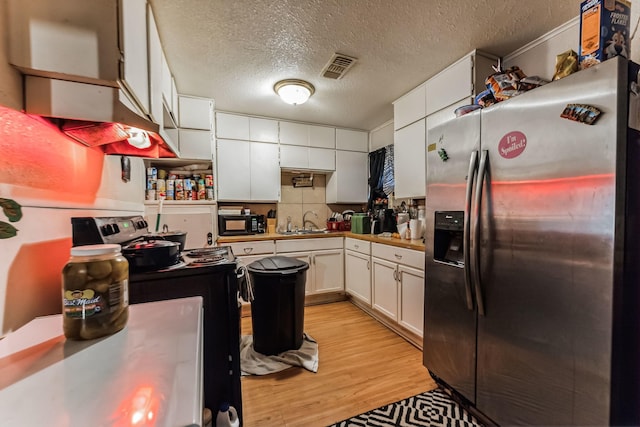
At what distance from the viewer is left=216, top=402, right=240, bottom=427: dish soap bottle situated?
1032 mm

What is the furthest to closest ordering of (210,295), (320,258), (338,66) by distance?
(320,258) < (338,66) < (210,295)

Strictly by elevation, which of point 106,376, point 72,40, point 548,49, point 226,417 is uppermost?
point 548,49

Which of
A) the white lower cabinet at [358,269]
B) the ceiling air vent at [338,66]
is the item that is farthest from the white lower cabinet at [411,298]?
the ceiling air vent at [338,66]

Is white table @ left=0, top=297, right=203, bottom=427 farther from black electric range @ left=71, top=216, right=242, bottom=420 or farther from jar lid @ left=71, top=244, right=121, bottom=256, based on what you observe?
black electric range @ left=71, top=216, right=242, bottom=420

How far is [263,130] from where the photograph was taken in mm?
3236


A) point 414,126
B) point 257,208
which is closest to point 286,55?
point 414,126

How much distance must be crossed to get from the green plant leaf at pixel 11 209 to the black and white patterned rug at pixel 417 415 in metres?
1.62

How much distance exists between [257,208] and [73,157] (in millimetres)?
2354

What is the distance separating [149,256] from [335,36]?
1725 mm

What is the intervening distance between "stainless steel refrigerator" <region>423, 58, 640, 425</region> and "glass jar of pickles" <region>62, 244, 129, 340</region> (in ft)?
4.83

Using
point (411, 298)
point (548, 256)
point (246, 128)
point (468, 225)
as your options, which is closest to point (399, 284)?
point (411, 298)

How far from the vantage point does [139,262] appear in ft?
3.66

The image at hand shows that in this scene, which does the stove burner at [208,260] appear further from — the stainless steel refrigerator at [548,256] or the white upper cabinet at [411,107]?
the white upper cabinet at [411,107]

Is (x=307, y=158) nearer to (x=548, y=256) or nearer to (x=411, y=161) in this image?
(x=411, y=161)
